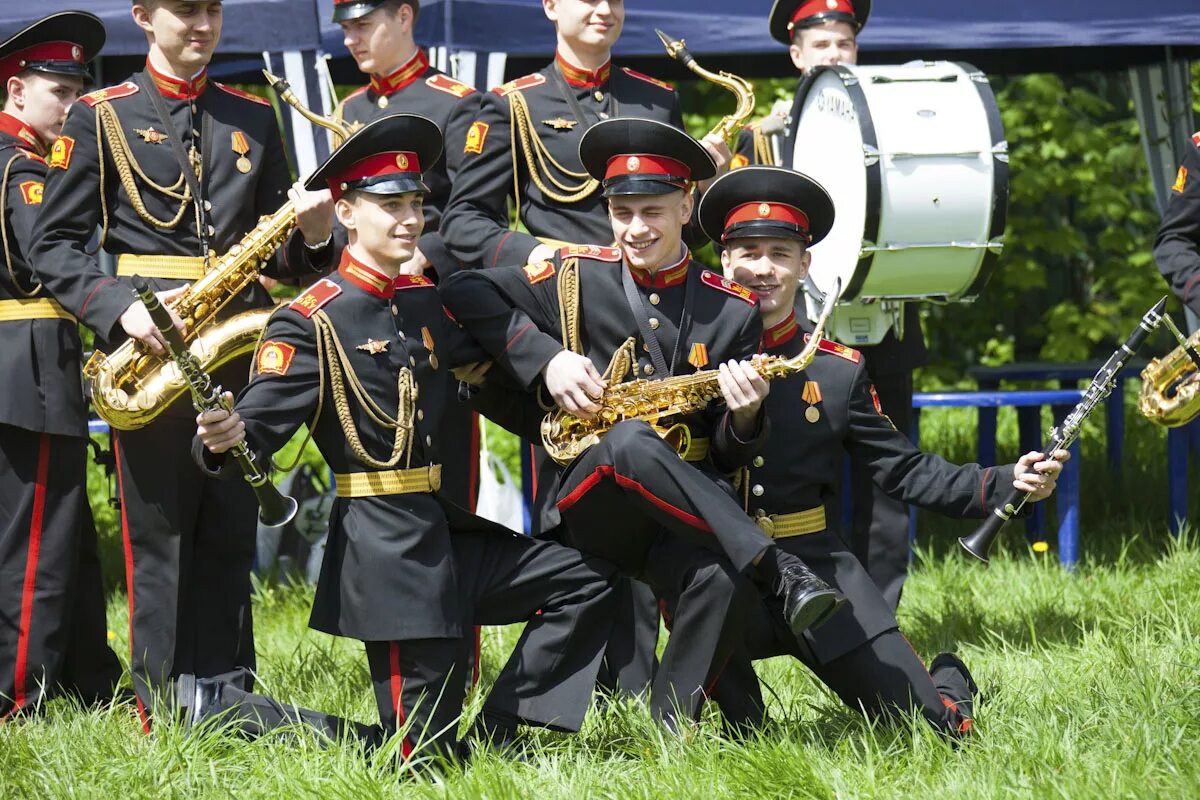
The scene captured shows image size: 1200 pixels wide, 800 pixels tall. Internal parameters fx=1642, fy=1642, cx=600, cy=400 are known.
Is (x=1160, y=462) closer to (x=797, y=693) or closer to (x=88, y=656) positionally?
(x=797, y=693)

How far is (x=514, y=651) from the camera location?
4.68m

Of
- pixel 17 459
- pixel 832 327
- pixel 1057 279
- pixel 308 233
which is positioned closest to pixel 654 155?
pixel 308 233

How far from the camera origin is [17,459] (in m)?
5.41

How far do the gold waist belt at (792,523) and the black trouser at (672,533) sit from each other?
341 millimetres

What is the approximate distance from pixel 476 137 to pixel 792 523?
5.72 ft

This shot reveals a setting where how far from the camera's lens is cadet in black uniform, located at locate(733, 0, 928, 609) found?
623 cm

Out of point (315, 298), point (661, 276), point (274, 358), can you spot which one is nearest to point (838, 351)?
point (661, 276)

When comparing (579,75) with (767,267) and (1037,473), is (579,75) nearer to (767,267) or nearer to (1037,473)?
(767,267)

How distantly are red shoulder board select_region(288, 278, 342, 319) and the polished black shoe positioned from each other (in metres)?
1.46

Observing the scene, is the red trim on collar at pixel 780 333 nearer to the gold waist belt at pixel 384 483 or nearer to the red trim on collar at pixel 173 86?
the gold waist belt at pixel 384 483

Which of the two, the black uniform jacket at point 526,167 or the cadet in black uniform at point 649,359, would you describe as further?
the black uniform jacket at point 526,167

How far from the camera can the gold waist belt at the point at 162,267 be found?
5102 mm

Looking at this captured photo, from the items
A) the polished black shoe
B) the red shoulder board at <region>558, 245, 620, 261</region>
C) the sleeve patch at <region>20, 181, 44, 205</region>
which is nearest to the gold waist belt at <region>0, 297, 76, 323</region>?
the sleeve patch at <region>20, 181, 44, 205</region>

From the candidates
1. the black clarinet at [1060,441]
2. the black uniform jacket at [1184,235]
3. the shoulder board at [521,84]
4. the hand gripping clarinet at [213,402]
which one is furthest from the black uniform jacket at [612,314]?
the black uniform jacket at [1184,235]
